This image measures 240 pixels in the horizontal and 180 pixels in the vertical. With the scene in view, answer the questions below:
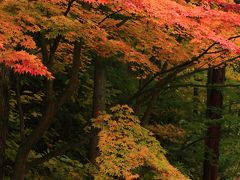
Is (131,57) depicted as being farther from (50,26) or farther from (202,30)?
(50,26)

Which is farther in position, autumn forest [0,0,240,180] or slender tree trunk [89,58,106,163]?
slender tree trunk [89,58,106,163]

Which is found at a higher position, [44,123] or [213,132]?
[44,123]

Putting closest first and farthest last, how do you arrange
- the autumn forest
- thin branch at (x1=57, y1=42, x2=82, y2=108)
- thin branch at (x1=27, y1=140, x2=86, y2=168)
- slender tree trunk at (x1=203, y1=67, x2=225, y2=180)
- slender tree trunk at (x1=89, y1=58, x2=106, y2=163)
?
the autumn forest
thin branch at (x1=57, y1=42, x2=82, y2=108)
thin branch at (x1=27, y1=140, x2=86, y2=168)
slender tree trunk at (x1=89, y1=58, x2=106, y2=163)
slender tree trunk at (x1=203, y1=67, x2=225, y2=180)

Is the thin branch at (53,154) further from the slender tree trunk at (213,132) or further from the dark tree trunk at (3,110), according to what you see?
the slender tree trunk at (213,132)

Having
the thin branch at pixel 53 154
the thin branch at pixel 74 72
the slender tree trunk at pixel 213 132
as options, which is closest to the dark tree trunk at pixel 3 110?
the thin branch at pixel 53 154

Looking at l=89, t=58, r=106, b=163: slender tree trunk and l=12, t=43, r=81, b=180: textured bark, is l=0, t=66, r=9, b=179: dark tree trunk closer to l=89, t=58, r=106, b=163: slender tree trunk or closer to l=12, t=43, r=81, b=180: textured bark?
l=12, t=43, r=81, b=180: textured bark

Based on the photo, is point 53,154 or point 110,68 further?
point 110,68

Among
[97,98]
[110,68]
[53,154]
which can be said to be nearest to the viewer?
[53,154]

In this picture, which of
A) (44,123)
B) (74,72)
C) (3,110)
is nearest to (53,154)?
(44,123)

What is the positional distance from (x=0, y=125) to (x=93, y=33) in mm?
2475

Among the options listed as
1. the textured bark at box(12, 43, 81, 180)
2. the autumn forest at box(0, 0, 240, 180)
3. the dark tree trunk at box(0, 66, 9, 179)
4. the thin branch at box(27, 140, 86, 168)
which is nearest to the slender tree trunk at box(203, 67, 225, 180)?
the autumn forest at box(0, 0, 240, 180)

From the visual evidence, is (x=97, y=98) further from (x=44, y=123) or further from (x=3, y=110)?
(x=3, y=110)

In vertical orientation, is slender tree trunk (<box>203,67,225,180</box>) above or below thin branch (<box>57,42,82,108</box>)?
below

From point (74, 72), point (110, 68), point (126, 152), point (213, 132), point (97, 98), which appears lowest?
point (213, 132)
